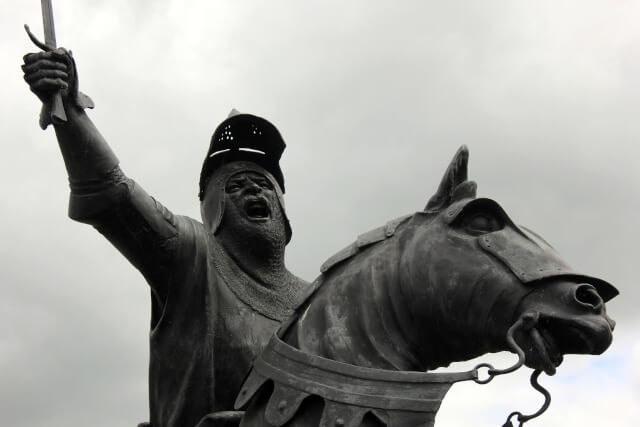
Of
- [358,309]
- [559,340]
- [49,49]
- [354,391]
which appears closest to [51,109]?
[49,49]

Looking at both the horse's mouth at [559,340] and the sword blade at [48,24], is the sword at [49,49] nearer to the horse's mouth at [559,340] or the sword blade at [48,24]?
the sword blade at [48,24]

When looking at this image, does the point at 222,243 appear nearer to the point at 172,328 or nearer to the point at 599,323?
the point at 172,328

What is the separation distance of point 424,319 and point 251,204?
2.50m

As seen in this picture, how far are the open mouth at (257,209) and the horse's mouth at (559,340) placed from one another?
284cm

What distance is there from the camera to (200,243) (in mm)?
5746

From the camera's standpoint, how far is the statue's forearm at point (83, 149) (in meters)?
4.98

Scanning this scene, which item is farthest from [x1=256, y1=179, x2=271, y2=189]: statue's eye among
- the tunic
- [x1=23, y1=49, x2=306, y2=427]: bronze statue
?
the tunic

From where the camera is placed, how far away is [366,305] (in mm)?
4164

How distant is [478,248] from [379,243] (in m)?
0.56

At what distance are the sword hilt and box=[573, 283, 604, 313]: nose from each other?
8.62 ft

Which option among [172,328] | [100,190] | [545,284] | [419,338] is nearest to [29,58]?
[100,190]

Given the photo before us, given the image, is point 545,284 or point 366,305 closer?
point 545,284

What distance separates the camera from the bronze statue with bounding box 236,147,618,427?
3.79 m

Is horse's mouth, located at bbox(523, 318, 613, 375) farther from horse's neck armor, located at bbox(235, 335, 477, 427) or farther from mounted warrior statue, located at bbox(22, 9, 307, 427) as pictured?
mounted warrior statue, located at bbox(22, 9, 307, 427)
